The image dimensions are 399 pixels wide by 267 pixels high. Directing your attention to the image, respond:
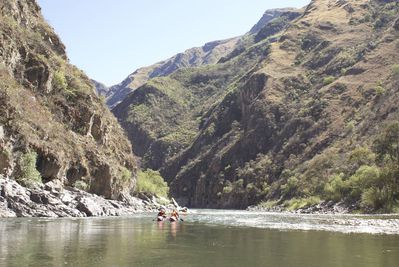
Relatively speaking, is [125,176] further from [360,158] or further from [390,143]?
[390,143]

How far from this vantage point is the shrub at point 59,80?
314 feet

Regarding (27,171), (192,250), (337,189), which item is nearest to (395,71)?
(337,189)

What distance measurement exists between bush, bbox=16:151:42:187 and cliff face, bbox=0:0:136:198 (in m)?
0.13

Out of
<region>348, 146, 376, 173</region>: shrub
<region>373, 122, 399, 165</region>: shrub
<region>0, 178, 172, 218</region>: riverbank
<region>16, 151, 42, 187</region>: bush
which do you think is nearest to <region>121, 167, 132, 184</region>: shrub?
<region>0, 178, 172, 218</region>: riverbank

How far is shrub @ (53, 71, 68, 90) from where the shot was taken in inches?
3770

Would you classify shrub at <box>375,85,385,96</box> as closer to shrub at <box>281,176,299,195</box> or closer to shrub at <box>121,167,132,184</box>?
shrub at <box>281,176,299,195</box>

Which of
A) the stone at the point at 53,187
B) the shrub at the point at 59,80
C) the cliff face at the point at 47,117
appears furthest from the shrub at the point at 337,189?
the stone at the point at 53,187

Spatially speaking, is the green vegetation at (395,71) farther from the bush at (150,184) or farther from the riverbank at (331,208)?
the bush at (150,184)

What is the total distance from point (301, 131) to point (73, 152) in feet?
361

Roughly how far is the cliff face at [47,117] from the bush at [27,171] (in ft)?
0.42

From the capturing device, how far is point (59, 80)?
96375mm

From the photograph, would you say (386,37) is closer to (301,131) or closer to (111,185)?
(301,131)

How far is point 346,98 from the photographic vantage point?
176750mm

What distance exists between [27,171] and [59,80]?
32.7 meters
